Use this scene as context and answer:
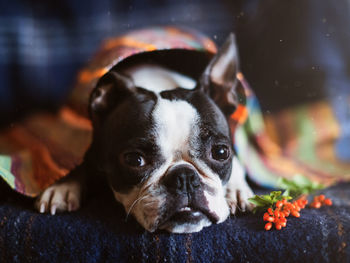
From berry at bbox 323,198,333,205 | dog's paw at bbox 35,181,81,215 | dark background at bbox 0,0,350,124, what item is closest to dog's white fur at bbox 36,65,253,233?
dog's paw at bbox 35,181,81,215

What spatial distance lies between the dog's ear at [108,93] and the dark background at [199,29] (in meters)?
0.63

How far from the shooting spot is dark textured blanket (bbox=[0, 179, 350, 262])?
0.97 m

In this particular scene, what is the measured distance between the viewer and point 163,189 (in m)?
1.03

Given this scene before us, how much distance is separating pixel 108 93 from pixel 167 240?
522mm

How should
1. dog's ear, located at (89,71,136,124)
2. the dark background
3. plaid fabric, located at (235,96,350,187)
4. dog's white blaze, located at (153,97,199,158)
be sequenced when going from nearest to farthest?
dog's white blaze, located at (153,97,199,158), dog's ear, located at (89,71,136,124), plaid fabric, located at (235,96,350,187), the dark background

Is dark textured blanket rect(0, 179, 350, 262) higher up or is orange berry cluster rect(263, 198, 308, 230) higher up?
orange berry cluster rect(263, 198, 308, 230)

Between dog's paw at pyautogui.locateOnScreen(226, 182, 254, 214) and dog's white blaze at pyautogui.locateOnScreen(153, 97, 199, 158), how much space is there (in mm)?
209

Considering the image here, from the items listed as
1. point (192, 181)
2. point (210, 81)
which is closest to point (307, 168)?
point (210, 81)

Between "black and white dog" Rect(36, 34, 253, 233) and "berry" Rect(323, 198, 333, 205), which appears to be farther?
"berry" Rect(323, 198, 333, 205)

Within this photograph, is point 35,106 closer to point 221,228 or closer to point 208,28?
point 208,28

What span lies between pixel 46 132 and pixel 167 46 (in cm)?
62

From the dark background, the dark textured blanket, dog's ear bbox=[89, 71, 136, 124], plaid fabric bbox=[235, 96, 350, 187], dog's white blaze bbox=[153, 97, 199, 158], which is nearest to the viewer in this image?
the dark textured blanket

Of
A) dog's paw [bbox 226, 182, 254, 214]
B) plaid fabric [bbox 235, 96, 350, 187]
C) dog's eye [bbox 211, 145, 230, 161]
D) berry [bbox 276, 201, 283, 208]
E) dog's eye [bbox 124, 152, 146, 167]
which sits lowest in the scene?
plaid fabric [bbox 235, 96, 350, 187]

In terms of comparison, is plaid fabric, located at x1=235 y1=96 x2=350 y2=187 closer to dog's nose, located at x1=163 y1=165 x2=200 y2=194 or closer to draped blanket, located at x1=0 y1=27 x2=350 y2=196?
draped blanket, located at x1=0 y1=27 x2=350 y2=196
